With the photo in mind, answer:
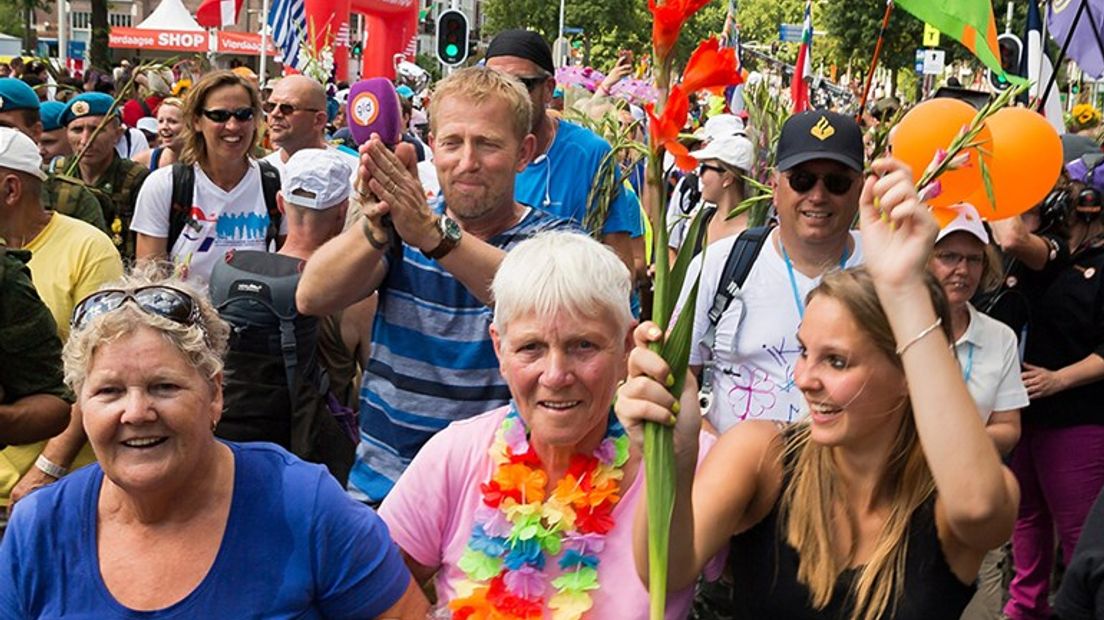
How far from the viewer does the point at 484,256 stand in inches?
130

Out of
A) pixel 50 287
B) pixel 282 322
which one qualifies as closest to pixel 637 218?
pixel 282 322

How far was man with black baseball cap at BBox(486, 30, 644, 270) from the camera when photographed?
4.61m

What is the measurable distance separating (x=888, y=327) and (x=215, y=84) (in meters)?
4.06

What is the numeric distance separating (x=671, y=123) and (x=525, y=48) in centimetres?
350

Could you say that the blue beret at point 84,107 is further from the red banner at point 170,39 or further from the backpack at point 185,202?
the red banner at point 170,39

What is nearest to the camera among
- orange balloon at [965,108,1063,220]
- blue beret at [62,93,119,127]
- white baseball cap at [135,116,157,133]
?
orange balloon at [965,108,1063,220]

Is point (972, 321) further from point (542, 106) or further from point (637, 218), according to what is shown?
point (542, 106)

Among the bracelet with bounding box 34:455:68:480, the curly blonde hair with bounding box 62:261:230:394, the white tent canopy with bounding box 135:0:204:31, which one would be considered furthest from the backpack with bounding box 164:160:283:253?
the white tent canopy with bounding box 135:0:204:31

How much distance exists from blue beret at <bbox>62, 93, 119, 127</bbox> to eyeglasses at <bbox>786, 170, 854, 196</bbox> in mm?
4745

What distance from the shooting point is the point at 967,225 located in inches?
169

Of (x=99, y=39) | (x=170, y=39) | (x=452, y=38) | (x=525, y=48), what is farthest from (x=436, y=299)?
(x=170, y=39)

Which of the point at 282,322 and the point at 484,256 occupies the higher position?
the point at 484,256

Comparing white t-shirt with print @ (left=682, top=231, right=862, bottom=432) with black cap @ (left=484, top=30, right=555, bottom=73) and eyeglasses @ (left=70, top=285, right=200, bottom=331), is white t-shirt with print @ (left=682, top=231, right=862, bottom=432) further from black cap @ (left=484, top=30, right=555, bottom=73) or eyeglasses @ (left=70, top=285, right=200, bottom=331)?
eyeglasses @ (left=70, top=285, right=200, bottom=331)

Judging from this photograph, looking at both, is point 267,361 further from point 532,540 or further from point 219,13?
point 219,13
